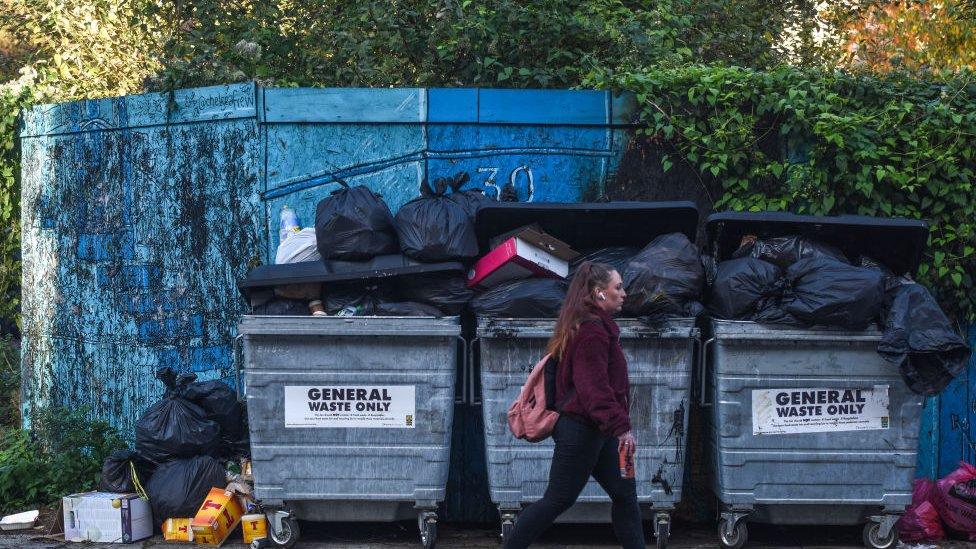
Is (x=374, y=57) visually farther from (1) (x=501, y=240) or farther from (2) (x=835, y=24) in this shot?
(2) (x=835, y=24)

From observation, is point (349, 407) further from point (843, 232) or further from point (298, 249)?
point (843, 232)

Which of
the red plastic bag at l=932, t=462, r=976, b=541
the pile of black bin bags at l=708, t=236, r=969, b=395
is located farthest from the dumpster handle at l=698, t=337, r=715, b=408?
the red plastic bag at l=932, t=462, r=976, b=541

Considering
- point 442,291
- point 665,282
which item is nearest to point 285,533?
point 442,291

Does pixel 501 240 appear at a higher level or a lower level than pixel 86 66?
lower

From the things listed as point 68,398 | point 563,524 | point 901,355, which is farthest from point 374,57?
point 901,355

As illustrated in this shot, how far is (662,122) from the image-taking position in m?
6.29

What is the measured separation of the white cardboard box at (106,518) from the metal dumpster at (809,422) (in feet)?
10.1

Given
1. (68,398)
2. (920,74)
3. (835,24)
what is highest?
(835,24)

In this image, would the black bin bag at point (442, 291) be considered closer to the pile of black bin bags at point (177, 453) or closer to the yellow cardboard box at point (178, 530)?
the pile of black bin bags at point (177, 453)

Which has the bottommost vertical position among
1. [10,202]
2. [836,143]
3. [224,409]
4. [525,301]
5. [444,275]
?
[224,409]

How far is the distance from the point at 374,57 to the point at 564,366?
159 inches

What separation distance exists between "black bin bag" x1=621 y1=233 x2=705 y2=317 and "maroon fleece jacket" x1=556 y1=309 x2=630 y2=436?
0.92 metres

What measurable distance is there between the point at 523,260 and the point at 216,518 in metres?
2.11

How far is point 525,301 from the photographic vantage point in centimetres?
545
